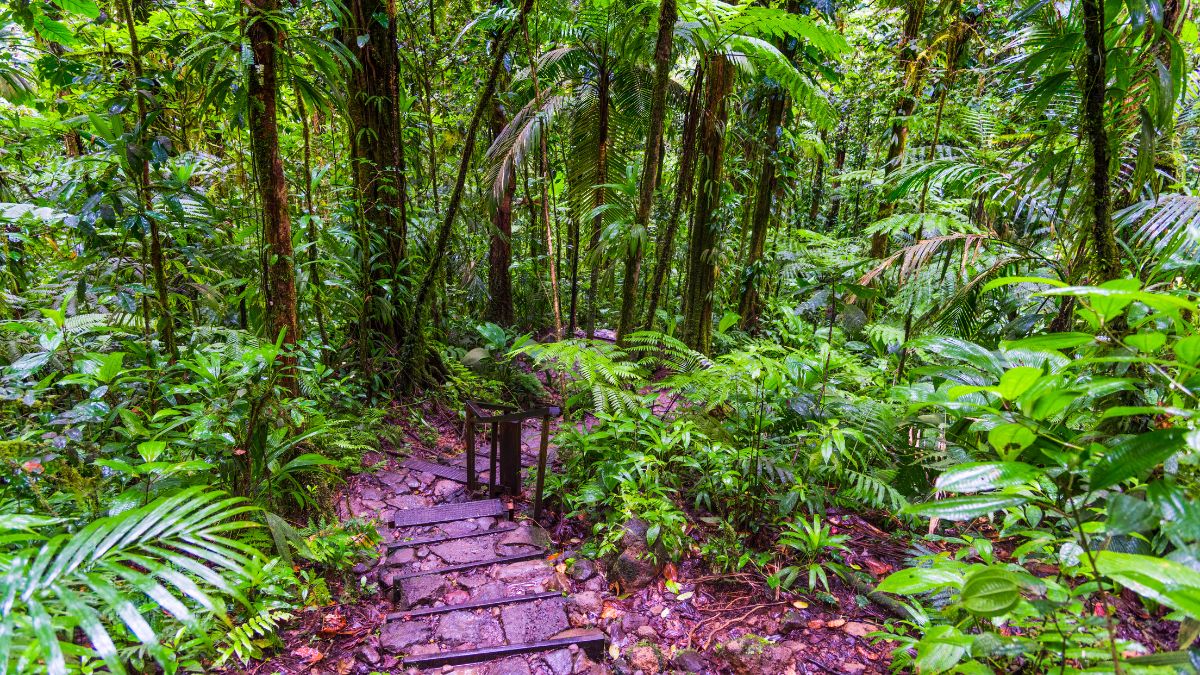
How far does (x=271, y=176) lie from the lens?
309cm

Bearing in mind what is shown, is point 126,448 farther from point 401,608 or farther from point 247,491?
point 401,608

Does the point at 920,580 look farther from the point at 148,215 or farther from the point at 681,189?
the point at 681,189

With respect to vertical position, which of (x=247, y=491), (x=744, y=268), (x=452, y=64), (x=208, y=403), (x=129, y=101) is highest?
(x=452, y=64)

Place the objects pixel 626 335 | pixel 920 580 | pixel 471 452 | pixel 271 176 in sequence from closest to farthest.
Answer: pixel 920 580 → pixel 271 176 → pixel 471 452 → pixel 626 335

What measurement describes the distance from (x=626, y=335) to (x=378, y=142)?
306 centimetres

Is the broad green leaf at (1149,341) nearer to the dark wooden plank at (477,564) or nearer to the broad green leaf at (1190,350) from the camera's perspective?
the broad green leaf at (1190,350)

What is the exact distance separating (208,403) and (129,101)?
167cm

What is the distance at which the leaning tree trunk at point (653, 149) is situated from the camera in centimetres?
355

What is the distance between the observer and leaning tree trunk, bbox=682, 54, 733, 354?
5.23 m

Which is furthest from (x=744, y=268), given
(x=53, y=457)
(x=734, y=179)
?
(x=53, y=457)

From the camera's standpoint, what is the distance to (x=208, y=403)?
2.77 metres

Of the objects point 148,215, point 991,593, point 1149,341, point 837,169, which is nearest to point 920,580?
point 991,593

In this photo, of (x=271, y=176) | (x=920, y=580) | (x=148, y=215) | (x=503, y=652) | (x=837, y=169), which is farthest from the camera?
(x=837, y=169)

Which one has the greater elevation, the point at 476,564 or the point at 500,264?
the point at 500,264
